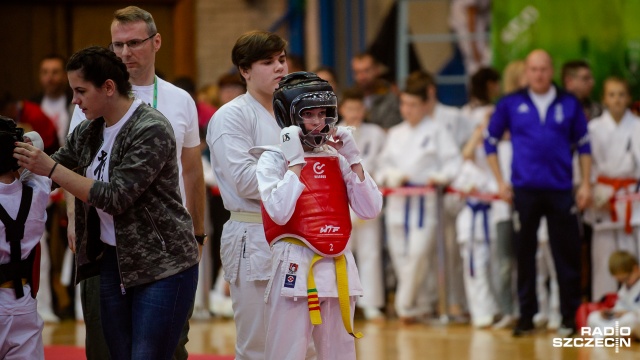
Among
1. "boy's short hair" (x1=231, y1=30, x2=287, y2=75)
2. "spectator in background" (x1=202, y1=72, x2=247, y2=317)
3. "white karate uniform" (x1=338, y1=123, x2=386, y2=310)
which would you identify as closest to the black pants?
"white karate uniform" (x1=338, y1=123, x2=386, y2=310)

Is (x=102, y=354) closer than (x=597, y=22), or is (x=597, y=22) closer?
(x=102, y=354)

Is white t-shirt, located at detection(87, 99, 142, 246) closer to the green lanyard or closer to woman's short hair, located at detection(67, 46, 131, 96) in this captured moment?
woman's short hair, located at detection(67, 46, 131, 96)

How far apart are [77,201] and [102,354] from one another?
32.1 inches

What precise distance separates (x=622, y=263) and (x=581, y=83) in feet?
5.73

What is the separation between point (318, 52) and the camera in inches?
462

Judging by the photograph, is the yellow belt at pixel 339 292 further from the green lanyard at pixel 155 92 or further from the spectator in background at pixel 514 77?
the spectator in background at pixel 514 77

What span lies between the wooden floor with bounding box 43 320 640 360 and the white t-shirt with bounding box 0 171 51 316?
2.85 metres

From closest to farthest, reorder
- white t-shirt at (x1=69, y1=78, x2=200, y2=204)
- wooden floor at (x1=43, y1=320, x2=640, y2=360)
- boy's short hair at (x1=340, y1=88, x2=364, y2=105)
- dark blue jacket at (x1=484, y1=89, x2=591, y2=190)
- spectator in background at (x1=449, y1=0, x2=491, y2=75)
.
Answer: white t-shirt at (x1=69, y1=78, x2=200, y2=204) < wooden floor at (x1=43, y1=320, x2=640, y2=360) < dark blue jacket at (x1=484, y1=89, x2=591, y2=190) < boy's short hair at (x1=340, y1=88, x2=364, y2=105) < spectator in background at (x1=449, y1=0, x2=491, y2=75)

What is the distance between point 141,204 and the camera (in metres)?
4.04

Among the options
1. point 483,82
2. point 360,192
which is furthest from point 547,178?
point 360,192

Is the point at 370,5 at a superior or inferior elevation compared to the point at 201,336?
superior

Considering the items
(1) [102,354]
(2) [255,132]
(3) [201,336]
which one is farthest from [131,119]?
(3) [201,336]

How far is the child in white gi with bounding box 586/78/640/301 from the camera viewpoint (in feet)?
26.8

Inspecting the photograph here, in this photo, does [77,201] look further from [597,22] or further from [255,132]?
[597,22]
